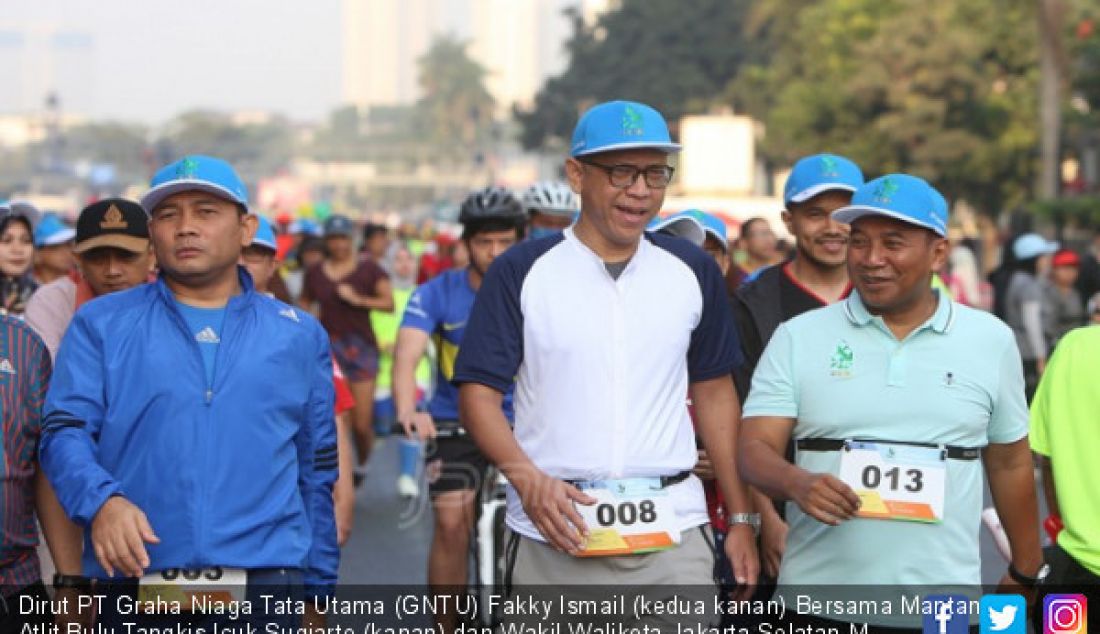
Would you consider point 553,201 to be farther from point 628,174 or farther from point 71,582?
point 71,582

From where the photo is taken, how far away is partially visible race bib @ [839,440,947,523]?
5179mm

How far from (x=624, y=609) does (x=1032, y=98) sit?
171 feet

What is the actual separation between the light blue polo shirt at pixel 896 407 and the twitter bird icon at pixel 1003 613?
0.16 m

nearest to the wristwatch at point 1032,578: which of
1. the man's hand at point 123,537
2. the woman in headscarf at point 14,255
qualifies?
the man's hand at point 123,537

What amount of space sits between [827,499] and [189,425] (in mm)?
1613

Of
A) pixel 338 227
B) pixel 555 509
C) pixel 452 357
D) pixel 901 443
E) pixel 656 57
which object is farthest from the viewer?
pixel 656 57

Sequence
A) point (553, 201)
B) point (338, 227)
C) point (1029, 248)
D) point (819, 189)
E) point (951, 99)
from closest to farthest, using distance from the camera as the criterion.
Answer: point (819, 189) → point (553, 201) → point (338, 227) → point (1029, 248) → point (951, 99)

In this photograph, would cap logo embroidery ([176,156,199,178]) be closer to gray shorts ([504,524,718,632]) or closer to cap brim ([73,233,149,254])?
gray shorts ([504,524,718,632])

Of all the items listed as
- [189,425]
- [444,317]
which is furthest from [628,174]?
[444,317]

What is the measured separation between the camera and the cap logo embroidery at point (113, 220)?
7.13 metres

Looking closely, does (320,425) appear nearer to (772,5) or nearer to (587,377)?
(587,377)

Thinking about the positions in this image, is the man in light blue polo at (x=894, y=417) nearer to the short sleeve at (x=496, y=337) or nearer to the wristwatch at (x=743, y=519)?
the wristwatch at (x=743, y=519)

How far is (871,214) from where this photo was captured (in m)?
5.40

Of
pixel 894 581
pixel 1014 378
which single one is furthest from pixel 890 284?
pixel 894 581
